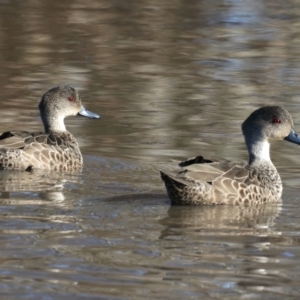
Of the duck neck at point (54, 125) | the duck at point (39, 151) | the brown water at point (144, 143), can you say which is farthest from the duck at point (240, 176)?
the duck neck at point (54, 125)

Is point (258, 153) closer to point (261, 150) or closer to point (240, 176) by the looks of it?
point (261, 150)

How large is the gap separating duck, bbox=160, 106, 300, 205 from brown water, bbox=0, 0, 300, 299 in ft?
0.42

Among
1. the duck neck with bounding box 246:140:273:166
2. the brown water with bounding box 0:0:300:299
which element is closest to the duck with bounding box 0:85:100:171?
the brown water with bounding box 0:0:300:299

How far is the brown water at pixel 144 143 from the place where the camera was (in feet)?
21.9

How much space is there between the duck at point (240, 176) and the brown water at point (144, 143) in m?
0.13

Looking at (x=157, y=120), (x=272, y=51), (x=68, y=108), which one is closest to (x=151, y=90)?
(x=157, y=120)

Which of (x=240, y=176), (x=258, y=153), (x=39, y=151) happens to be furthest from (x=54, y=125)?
(x=240, y=176)

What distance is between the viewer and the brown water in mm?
6664

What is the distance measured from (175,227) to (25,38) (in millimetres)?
11183

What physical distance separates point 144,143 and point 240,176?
93.9 inches

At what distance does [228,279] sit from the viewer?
660 centimetres

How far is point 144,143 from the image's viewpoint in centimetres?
1129

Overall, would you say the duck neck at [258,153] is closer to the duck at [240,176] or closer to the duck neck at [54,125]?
the duck at [240,176]

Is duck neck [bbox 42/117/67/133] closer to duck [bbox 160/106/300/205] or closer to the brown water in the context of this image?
the brown water
